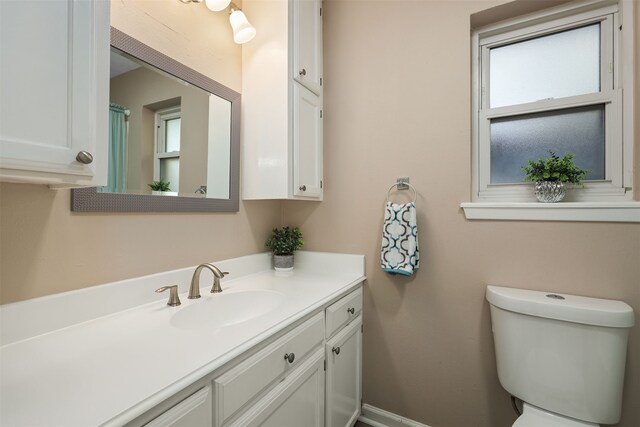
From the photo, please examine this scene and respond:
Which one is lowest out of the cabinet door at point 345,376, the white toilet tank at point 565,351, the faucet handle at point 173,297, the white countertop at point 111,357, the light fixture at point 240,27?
the cabinet door at point 345,376

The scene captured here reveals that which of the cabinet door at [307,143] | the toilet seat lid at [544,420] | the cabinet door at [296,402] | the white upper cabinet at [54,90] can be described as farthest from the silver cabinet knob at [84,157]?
the toilet seat lid at [544,420]

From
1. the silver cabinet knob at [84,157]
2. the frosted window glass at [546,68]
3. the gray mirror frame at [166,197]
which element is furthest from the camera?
the frosted window glass at [546,68]

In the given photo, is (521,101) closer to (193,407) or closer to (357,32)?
(357,32)

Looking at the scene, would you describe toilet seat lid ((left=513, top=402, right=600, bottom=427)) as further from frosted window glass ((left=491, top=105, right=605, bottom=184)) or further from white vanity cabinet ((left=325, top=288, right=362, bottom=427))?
frosted window glass ((left=491, top=105, right=605, bottom=184))

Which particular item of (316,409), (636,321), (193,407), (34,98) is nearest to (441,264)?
(636,321)

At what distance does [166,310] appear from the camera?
1015 mm

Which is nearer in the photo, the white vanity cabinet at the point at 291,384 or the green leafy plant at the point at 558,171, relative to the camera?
the white vanity cabinet at the point at 291,384

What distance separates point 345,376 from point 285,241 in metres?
0.76

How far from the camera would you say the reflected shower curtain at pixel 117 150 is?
98 cm

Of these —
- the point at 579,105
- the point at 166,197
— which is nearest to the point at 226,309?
the point at 166,197

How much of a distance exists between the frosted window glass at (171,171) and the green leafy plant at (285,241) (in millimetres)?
638

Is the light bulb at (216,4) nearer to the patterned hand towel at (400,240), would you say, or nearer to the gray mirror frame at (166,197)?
the gray mirror frame at (166,197)

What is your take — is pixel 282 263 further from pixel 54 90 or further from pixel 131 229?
pixel 54 90

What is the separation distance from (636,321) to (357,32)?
1.83 metres
